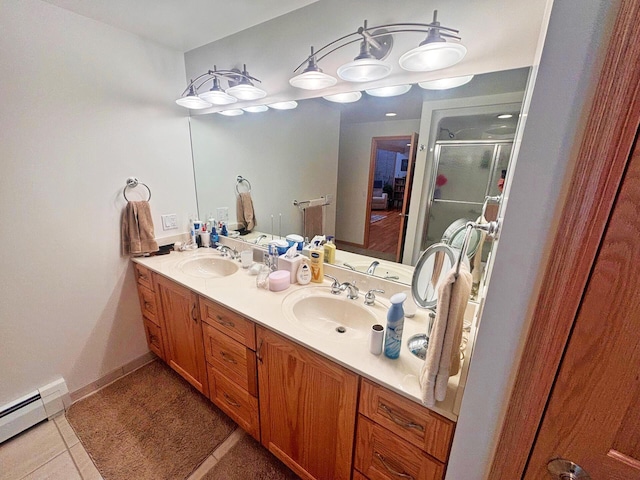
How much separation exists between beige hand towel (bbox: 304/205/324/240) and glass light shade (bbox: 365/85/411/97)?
2.20ft

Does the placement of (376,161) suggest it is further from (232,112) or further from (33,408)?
(33,408)

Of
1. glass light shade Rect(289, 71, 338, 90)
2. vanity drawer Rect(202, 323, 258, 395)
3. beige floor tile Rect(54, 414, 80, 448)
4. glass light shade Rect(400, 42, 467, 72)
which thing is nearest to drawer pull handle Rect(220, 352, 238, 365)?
vanity drawer Rect(202, 323, 258, 395)

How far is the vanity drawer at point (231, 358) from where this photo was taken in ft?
3.93

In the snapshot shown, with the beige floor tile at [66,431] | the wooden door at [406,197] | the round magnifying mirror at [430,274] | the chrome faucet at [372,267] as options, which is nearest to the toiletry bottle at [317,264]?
the chrome faucet at [372,267]

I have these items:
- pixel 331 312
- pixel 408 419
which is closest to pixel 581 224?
pixel 408 419

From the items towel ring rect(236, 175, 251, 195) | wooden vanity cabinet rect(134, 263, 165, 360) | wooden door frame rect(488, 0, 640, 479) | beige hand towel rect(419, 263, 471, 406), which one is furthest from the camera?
towel ring rect(236, 175, 251, 195)

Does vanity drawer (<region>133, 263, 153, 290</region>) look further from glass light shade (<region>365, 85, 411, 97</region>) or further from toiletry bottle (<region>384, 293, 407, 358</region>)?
glass light shade (<region>365, 85, 411, 97</region>)

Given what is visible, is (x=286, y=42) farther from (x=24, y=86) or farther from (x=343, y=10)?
(x=24, y=86)

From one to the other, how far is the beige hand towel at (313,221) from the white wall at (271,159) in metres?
0.04

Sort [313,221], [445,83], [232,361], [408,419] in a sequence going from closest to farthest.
Answer: [408,419]
[445,83]
[232,361]
[313,221]

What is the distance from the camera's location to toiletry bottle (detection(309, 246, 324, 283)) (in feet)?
4.60

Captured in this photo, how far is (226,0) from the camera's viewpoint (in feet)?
4.02

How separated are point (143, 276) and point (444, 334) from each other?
6.12ft

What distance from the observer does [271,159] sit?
1.74m
